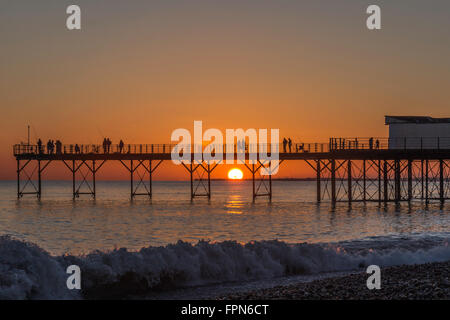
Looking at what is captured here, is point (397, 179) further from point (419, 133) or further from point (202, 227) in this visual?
point (202, 227)

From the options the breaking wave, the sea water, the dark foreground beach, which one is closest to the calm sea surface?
the sea water

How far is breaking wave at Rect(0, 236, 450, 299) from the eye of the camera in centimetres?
1160

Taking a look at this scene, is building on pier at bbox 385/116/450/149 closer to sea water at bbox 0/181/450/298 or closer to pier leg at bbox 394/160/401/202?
pier leg at bbox 394/160/401/202

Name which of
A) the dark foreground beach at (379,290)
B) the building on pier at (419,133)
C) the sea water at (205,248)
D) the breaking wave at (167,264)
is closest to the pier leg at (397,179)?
the building on pier at (419,133)

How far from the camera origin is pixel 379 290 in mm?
10414

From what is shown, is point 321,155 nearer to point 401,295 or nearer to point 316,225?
point 316,225

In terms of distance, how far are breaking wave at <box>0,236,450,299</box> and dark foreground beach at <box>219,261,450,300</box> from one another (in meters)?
2.83

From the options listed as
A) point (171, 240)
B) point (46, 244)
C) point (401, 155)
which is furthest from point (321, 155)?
point (46, 244)

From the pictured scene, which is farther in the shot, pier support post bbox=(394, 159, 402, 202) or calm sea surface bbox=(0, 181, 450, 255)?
pier support post bbox=(394, 159, 402, 202)

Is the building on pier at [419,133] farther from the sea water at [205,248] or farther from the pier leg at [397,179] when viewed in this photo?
the sea water at [205,248]

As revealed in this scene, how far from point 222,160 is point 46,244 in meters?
25.6

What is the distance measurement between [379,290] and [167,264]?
542 centimetres

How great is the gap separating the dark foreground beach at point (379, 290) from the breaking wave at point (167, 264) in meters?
2.83

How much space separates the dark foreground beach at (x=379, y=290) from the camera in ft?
32.3
